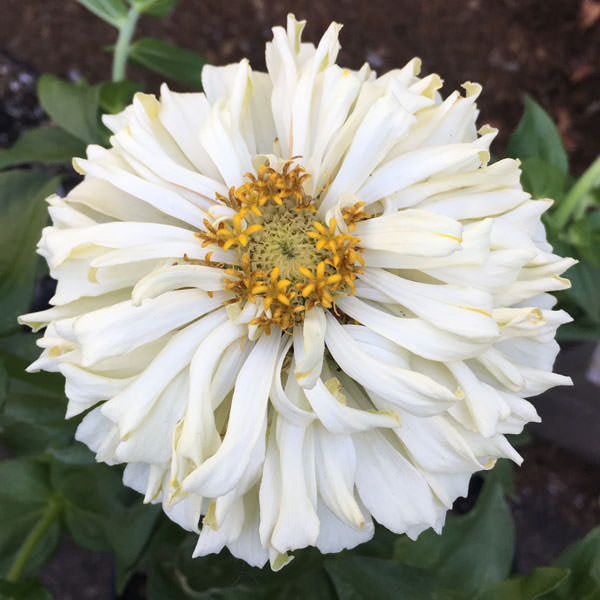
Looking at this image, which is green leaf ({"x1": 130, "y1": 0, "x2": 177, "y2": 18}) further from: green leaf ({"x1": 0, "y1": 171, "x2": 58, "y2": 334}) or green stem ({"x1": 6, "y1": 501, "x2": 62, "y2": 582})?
green stem ({"x1": 6, "y1": 501, "x2": 62, "y2": 582})

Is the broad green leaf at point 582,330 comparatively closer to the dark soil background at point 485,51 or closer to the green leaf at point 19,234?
the dark soil background at point 485,51

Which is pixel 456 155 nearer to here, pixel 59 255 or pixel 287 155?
pixel 287 155

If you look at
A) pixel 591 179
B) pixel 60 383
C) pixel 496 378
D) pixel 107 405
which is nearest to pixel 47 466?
pixel 60 383

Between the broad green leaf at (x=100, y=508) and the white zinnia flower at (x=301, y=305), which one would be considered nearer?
the white zinnia flower at (x=301, y=305)

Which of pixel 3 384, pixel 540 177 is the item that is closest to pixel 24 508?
pixel 3 384

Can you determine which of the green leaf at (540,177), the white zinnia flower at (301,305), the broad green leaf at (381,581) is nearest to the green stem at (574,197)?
the green leaf at (540,177)

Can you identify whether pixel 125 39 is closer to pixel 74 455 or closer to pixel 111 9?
pixel 111 9

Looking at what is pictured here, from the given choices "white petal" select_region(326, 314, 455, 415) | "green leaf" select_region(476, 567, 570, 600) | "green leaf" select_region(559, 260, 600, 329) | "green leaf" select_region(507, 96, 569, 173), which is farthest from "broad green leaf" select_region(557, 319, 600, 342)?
"white petal" select_region(326, 314, 455, 415)
